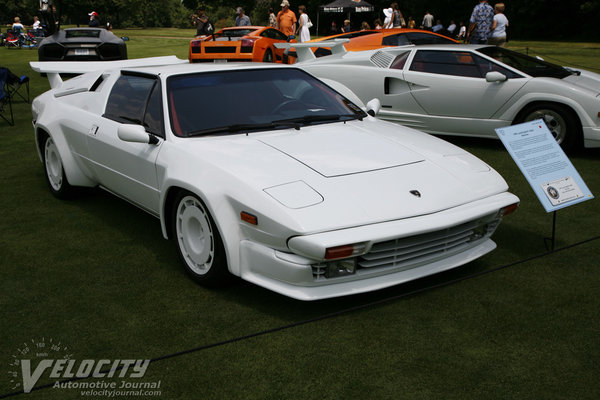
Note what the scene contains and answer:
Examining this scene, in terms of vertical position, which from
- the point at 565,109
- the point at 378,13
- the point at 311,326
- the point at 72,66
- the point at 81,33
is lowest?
the point at 378,13

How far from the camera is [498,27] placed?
1234 cm

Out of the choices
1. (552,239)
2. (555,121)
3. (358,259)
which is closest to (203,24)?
(555,121)

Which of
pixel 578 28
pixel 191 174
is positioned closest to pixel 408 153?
pixel 191 174

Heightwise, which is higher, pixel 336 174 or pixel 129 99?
pixel 129 99

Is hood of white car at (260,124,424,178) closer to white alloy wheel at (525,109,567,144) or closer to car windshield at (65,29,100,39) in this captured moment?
white alloy wheel at (525,109,567,144)

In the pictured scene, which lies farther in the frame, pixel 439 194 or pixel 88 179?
pixel 88 179

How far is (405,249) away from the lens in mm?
3256

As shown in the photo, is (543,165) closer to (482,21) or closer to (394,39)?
(394,39)

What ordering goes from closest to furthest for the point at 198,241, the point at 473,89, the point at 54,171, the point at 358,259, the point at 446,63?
the point at 358,259, the point at 198,241, the point at 54,171, the point at 473,89, the point at 446,63

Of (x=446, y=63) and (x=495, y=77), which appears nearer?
(x=495, y=77)

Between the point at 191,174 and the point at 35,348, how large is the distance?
1272 mm

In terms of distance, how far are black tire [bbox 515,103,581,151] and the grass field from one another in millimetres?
2357

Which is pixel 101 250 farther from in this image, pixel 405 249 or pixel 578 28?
pixel 578 28

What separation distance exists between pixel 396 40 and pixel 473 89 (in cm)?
412
